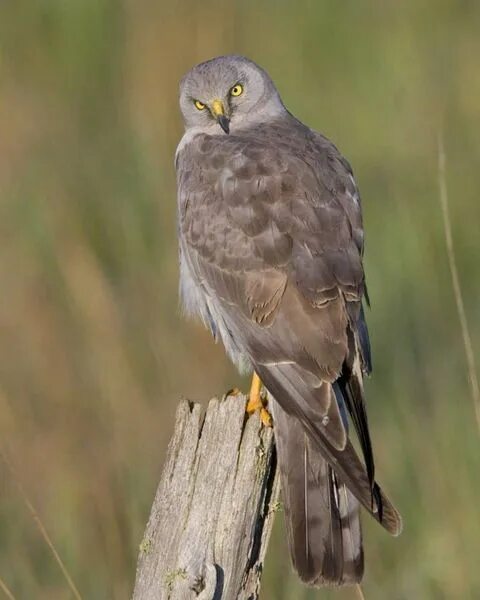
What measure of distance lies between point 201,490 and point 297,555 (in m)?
0.35

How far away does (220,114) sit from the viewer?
5285 millimetres

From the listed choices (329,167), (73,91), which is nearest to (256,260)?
(329,167)

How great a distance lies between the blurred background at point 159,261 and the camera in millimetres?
5051

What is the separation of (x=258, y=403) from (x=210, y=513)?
582 mm

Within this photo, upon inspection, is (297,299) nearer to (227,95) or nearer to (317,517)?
(317,517)

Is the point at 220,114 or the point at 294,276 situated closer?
the point at 294,276

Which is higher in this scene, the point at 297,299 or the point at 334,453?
the point at 297,299

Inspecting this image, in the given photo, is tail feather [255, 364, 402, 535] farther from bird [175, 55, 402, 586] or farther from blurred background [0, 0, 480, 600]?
blurred background [0, 0, 480, 600]

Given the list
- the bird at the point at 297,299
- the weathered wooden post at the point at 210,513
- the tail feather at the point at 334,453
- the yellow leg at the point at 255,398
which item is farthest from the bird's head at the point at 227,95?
the weathered wooden post at the point at 210,513

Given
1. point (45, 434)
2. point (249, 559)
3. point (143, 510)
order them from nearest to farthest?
1. point (249, 559)
2. point (143, 510)
3. point (45, 434)

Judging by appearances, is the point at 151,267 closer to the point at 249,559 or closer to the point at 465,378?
the point at 465,378

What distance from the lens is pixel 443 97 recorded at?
7789mm

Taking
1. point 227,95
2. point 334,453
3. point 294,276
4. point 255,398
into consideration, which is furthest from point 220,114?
point 334,453

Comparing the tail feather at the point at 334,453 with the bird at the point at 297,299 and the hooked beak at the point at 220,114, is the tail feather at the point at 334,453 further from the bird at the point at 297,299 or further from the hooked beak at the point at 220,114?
the hooked beak at the point at 220,114
